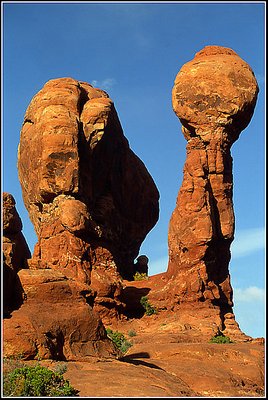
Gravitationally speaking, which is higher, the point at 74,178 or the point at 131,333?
the point at 74,178

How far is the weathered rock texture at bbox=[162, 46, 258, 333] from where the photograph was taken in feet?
140

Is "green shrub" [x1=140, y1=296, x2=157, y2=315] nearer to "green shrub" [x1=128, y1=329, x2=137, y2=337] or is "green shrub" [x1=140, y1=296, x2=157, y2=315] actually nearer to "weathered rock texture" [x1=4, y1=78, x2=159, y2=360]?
"weathered rock texture" [x1=4, y1=78, x2=159, y2=360]

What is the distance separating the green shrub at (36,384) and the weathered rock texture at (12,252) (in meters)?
4.61

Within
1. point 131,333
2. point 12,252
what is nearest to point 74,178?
point 131,333

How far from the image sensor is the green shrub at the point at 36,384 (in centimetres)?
1633

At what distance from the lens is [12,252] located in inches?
916

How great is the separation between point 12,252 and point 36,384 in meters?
7.84

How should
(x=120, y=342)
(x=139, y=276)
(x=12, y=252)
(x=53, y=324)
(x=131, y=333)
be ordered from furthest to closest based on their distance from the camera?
(x=139, y=276)
(x=131, y=333)
(x=120, y=342)
(x=12, y=252)
(x=53, y=324)

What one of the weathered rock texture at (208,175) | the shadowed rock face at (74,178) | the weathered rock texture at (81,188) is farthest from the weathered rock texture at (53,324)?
the weathered rock texture at (208,175)

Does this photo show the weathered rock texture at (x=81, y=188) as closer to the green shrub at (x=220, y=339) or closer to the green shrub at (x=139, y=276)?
the green shrub at (x=139, y=276)

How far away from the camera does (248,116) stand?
4891 centimetres

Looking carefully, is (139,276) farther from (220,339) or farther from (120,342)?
(120,342)

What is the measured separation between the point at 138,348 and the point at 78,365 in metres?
9.90

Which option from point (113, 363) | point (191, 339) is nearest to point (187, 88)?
point (191, 339)
